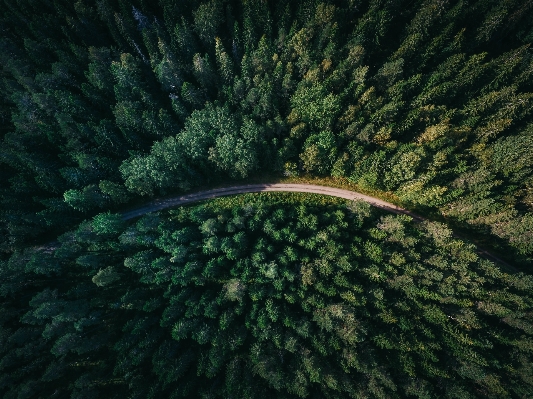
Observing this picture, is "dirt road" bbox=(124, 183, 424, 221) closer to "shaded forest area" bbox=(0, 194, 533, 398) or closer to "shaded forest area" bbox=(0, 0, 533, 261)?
"shaded forest area" bbox=(0, 0, 533, 261)

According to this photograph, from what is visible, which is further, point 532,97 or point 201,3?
point 201,3

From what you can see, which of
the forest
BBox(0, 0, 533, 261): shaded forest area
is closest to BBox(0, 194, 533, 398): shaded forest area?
the forest

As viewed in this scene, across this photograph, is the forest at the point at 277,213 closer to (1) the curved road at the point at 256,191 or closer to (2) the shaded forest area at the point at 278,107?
(2) the shaded forest area at the point at 278,107

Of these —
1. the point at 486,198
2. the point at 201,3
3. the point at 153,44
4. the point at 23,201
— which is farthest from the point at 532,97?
the point at 23,201

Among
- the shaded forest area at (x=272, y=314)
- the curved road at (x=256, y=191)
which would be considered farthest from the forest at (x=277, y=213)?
the curved road at (x=256, y=191)

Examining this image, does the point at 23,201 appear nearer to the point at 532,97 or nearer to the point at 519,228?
the point at 519,228

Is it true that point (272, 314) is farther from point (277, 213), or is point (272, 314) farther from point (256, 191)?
point (256, 191)

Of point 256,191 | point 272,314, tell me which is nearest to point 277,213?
point 256,191
